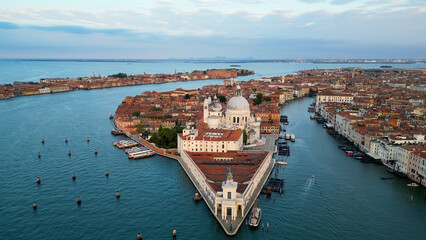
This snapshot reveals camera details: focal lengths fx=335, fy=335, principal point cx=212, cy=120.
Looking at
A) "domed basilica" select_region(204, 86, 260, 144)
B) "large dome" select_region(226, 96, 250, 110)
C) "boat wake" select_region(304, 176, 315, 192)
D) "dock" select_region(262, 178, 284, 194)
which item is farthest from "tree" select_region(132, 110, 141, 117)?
"boat wake" select_region(304, 176, 315, 192)

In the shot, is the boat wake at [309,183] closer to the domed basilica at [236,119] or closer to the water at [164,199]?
the water at [164,199]

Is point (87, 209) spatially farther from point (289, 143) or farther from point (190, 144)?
point (289, 143)

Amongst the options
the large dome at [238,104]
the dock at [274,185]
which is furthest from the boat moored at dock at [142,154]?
the dock at [274,185]

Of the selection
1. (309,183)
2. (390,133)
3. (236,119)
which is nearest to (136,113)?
(236,119)

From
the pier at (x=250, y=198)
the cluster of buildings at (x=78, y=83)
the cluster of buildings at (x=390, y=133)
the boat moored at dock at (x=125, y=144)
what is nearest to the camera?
the pier at (x=250, y=198)

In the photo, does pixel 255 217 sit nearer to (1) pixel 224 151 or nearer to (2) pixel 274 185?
(2) pixel 274 185
